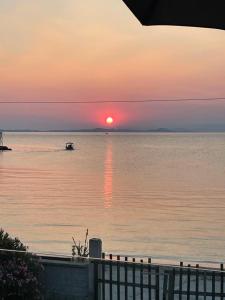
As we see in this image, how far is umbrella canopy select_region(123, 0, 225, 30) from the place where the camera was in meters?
2.83

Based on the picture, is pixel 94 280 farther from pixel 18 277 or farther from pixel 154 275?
pixel 18 277

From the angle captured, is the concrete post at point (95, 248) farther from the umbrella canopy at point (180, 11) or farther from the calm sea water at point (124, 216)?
the calm sea water at point (124, 216)

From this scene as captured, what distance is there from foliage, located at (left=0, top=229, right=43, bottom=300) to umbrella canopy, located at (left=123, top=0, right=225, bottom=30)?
281 centimetres

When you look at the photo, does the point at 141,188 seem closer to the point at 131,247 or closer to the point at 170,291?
the point at 131,247

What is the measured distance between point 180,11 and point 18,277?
319 centimetres

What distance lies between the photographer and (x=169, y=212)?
31.7 m

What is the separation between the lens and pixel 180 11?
2828 mm

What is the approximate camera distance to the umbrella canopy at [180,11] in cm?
283

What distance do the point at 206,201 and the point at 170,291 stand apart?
3436cm

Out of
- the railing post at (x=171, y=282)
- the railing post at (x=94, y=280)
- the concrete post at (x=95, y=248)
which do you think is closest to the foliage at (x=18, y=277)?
the railing post at (x=94, y=280)

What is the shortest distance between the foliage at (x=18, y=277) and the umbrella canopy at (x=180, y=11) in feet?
9.23

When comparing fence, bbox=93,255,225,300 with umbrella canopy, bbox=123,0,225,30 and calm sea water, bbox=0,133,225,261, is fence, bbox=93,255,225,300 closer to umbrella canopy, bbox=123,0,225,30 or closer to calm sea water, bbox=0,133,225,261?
umbrella canopy, bbox=123,0,225,30

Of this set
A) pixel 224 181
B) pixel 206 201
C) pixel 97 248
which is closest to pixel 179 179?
pixel 224 181

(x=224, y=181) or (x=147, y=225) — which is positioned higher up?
(x=224, y=181)
